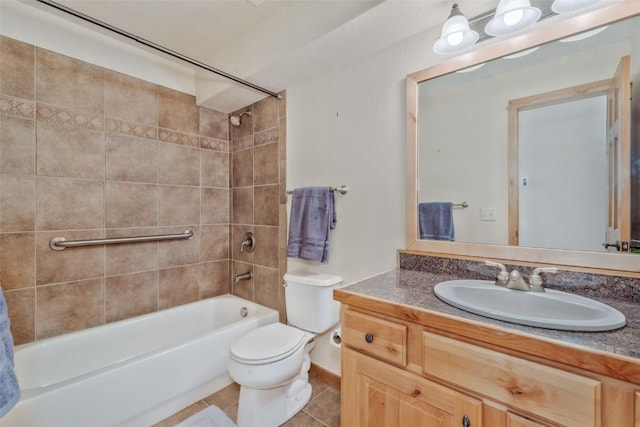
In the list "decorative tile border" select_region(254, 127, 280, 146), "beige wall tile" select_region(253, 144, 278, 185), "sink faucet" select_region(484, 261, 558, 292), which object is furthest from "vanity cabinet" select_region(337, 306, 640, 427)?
"decorative tile border" select_region(254, 127, 280, 146)

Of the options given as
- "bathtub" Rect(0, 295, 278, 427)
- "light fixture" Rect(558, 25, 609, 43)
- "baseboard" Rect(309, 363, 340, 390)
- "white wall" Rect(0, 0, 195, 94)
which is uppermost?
"white wall" Rect(0, 0, 195, 94)

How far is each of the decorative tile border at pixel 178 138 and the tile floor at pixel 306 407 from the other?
1897 millimetres

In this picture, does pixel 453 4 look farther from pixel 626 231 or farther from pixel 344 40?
pixel 626 231

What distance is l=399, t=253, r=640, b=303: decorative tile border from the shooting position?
933 millimetres

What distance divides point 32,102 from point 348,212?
2.02 metres

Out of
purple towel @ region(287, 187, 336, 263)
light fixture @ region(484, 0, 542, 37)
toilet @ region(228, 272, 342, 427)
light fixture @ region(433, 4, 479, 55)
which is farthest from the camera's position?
purple towel @ region(287, 187, 336, 263)

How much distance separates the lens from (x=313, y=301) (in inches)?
66.6

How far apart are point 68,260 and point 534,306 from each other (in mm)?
2529

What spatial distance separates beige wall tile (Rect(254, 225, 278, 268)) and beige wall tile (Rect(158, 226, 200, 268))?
54cm

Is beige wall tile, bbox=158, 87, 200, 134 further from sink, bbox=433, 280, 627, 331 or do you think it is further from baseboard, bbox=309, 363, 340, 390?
sink, bbox=433, 280, 627, 331

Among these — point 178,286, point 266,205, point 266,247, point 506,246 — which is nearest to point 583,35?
point 506,246

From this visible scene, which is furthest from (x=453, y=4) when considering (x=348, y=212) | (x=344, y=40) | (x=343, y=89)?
(x=348, y=212)

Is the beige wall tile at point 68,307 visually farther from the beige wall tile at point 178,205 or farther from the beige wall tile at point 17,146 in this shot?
the beige wall tile at point 17,146

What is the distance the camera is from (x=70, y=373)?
165 centimetres
